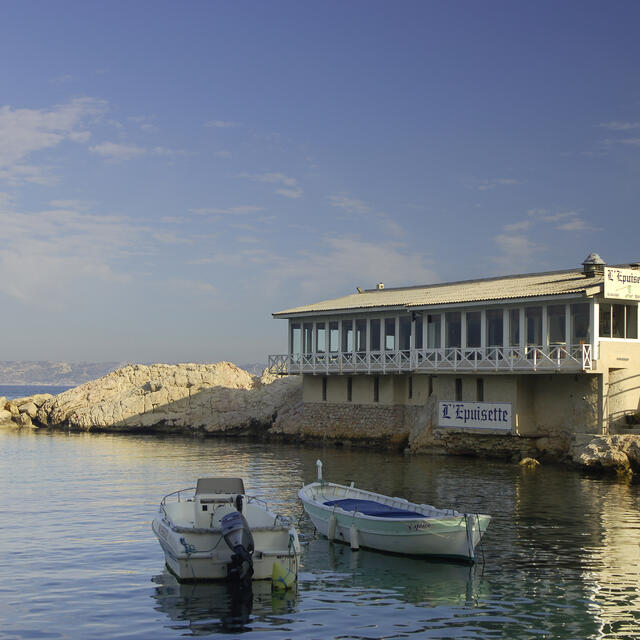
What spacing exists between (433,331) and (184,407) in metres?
25.0

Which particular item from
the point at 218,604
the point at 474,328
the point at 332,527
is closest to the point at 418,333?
the point at 474,328

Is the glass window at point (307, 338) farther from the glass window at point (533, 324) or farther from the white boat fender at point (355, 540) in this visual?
the white boat fender at point (355, 540)

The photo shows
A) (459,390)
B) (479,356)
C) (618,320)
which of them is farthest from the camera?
(459,390)

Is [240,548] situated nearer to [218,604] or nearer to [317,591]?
[218,604]

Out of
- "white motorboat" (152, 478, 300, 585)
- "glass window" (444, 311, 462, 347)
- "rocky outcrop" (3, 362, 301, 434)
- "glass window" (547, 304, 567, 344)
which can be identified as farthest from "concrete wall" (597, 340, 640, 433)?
"rocky outcrop" (3, 362, 301, 434)

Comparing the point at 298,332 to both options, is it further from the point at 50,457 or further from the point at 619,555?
the point at 619,555

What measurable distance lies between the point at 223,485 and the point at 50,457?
84.1ft

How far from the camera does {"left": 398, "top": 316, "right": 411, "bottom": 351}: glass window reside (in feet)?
147

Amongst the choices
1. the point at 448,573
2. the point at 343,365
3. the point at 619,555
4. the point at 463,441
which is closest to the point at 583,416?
the point at 463,441

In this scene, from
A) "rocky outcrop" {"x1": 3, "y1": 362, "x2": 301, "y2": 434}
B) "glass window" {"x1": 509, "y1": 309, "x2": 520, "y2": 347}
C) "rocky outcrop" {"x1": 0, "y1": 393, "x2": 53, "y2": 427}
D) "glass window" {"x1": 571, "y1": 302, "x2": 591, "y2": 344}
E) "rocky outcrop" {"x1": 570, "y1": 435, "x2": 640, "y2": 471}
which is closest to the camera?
"rocky outcrop" {"x1": 570, "y1": 435, "x2": 640, "y2": 471}

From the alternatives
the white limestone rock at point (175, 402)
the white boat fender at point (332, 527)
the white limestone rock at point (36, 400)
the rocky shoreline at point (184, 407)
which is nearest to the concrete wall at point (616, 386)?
the rocky shoreline at point (184, 407)

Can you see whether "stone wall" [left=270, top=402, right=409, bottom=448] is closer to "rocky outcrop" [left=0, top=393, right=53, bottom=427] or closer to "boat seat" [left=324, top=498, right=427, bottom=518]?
"boat seat" [left=324, top=498, right=427, bottom=518]

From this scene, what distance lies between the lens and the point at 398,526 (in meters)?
20.7

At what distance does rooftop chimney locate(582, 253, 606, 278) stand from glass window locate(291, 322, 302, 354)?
17.0 m
